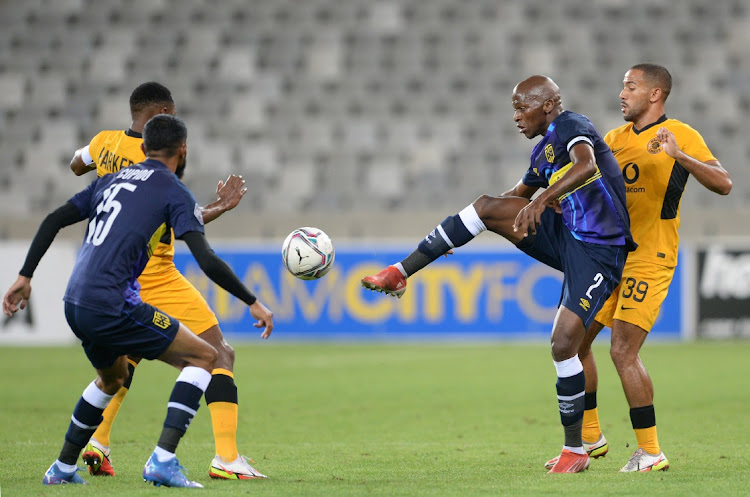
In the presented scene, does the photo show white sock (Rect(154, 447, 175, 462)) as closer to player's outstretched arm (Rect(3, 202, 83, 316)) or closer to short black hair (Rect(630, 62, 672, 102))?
player's outstretched arm (Rect(3, 202, 83, 316))

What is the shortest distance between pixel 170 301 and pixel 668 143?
3.00 meters

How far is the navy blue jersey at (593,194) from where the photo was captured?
5.69 metres

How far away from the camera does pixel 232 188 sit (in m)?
6.14

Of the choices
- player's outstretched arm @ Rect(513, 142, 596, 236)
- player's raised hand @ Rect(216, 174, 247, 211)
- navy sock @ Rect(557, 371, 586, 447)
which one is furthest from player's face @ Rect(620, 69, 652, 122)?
player's raised hand @ Rect(216, 174, 247, 211)

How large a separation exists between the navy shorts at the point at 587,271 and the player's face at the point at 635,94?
0.90 meters

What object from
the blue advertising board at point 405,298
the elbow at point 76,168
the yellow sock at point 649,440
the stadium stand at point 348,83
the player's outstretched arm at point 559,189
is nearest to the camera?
the player's outstretched arm at point 559,189

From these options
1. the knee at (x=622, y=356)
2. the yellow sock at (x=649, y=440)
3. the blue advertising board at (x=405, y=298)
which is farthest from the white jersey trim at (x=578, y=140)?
the blue advertising board at (x=405, y=298)

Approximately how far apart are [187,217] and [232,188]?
1.17 m

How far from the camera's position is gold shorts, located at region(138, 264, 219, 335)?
581cm

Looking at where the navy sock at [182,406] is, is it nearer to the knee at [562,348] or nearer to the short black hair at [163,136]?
the short black hair at [163,136]

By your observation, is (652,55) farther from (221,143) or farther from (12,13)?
(12,13)

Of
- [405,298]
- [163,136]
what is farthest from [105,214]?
[405,298]

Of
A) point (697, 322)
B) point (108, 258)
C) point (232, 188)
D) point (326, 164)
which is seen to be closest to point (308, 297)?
point (326, 164)

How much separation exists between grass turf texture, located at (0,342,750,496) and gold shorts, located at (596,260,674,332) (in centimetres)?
89
